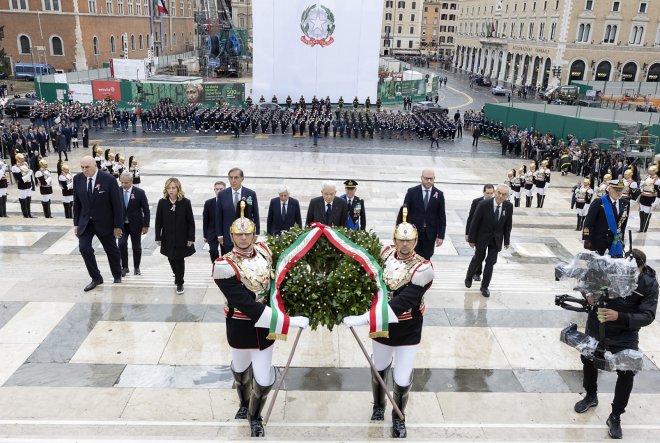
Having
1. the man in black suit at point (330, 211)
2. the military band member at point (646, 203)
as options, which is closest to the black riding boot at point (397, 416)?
the man in black suit at point (330, 211)

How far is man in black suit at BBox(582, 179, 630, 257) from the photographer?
8109 millimetres

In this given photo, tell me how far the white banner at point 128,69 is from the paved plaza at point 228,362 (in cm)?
3282

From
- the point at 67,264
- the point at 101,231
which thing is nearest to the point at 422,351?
the point at 101,231

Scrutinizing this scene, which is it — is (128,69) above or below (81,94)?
above

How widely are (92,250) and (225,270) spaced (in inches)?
170

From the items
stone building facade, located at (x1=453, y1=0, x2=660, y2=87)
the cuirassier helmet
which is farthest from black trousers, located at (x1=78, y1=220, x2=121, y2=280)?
stone building facade, located at (x1=453, y1=0, x2=660, y2=87)

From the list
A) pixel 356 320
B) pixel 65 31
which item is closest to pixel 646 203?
pixel 356 320

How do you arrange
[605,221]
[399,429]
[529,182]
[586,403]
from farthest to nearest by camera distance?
[529,182] < [605,221] < [586,403] < [399,429]

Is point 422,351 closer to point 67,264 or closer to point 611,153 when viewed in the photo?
point 67,264

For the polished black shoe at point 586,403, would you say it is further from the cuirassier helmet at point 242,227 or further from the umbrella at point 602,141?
the umbrella at point 602,141

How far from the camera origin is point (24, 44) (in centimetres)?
5469

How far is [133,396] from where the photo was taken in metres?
5.20

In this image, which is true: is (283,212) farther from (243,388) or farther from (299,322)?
(299,322)

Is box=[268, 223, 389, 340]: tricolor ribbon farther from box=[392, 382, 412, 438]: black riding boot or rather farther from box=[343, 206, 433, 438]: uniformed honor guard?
box=[392, 382, 412, 438]: black riding boot
